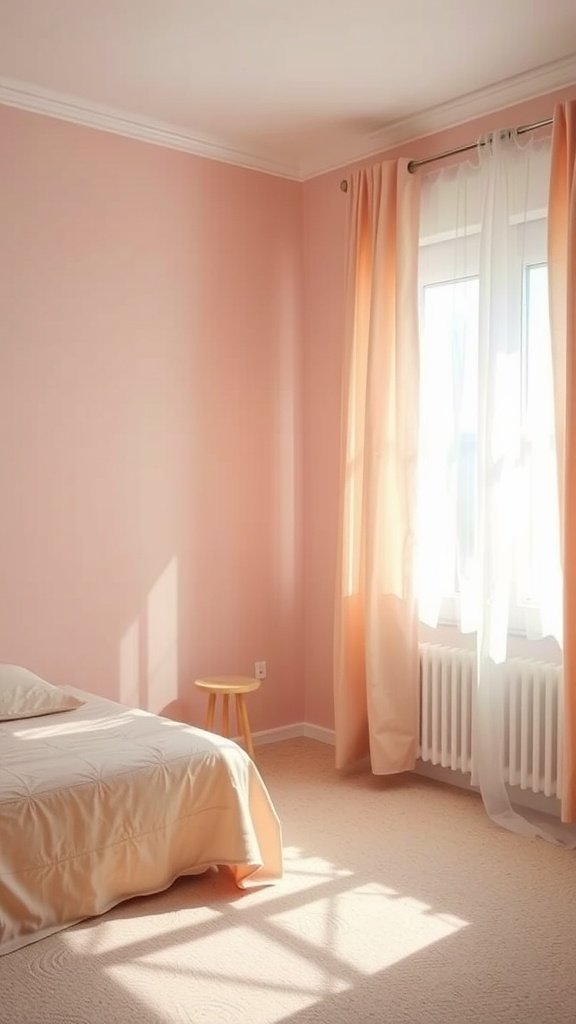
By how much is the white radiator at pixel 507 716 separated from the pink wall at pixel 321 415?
776 mm

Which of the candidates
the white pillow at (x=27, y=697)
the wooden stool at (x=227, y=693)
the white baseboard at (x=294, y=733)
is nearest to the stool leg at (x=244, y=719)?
the wooden stool at (x=227, y=693)

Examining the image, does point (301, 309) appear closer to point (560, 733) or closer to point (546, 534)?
point (546, 534)

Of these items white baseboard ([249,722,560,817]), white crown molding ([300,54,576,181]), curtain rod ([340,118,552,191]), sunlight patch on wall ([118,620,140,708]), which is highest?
white crown molding ([300,54,576,181])

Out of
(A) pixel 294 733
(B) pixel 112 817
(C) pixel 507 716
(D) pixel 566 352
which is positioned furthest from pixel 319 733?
(D) pixel 566 352

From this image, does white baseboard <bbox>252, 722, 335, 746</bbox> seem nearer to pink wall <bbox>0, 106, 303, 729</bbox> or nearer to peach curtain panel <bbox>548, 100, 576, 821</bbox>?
pink wall <bbox>0, 106, 303, 729</bbox>

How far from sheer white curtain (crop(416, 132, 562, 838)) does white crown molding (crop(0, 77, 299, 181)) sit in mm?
1103

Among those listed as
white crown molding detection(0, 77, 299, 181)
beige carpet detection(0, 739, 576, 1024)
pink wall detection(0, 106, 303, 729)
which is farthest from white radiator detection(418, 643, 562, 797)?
white crown molding detection(0, 77, 299, 181)

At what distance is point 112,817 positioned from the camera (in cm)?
290

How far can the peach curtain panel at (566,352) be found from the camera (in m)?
3.42

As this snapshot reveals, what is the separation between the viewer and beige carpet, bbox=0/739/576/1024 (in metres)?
2.44

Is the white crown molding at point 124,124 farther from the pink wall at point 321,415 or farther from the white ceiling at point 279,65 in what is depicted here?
the pink wall at point 321,415

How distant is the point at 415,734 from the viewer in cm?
416

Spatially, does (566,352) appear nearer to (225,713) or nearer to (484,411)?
(484,411)

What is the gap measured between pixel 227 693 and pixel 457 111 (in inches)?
101
